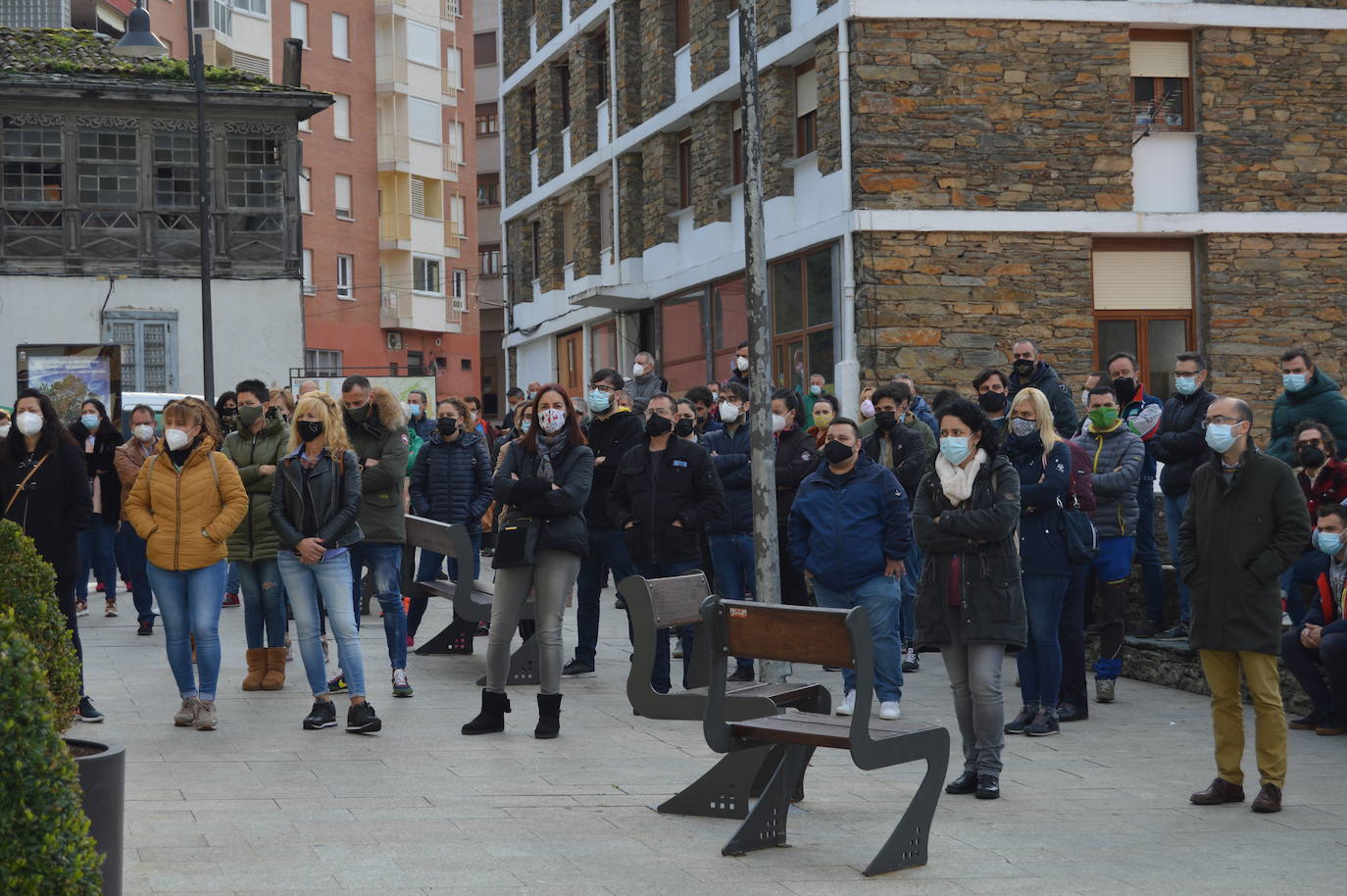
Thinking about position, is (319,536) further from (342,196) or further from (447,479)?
(342,196)

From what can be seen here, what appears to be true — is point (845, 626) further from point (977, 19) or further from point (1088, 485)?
point (977, 19)

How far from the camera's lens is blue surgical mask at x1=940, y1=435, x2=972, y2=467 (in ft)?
29.0

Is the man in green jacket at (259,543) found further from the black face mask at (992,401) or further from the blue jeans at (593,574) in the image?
the black face mask at (992,401)

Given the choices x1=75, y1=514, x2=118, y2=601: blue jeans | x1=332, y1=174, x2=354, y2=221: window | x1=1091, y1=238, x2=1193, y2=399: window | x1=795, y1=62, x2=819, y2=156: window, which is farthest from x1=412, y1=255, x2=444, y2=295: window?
x1=75, y1=514, x2=118, y2=601: blue jeans

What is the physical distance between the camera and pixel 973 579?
28.4ft

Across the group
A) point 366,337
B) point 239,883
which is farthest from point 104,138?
point 239,883

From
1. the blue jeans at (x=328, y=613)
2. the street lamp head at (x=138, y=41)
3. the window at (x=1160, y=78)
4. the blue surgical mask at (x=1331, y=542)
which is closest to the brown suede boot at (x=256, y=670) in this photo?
the blue jeans at (x=328, y=613)

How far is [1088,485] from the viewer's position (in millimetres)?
10922

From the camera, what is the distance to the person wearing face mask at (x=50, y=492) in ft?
35.6

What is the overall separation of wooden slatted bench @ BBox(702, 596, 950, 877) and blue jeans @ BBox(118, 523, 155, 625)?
8.73m

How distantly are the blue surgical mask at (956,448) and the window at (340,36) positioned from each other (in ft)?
184

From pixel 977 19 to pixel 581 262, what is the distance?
14.6m

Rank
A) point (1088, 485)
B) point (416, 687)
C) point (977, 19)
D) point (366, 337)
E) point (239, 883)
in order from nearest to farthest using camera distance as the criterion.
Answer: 1. point (239, 883)
2. point (1088, 485)
3. point (416, 687)
4. point (977, 19)
5. point (366, 337)

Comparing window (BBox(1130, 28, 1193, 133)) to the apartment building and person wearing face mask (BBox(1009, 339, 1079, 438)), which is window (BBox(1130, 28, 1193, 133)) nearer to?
the apartment building
